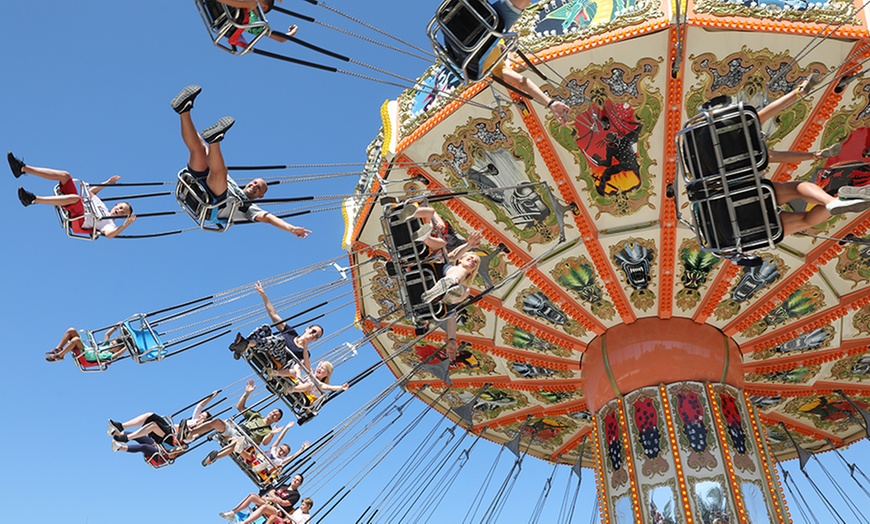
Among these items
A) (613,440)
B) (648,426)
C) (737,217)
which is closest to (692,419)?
(648,426)

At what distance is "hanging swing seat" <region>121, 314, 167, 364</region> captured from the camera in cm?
959

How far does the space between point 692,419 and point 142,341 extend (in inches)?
254

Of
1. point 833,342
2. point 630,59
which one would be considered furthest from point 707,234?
point 833,342

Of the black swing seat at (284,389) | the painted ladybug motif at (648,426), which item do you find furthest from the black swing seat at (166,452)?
the painted ladybug motif at (648,426)

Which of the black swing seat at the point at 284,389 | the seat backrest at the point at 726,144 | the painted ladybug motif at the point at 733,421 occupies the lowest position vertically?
the black swing seat at the point at 284,389

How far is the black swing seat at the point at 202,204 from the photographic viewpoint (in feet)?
25.6

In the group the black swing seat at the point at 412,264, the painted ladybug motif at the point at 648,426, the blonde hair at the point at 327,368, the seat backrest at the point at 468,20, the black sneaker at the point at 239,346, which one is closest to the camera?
the seat backrest at the point at 468,20

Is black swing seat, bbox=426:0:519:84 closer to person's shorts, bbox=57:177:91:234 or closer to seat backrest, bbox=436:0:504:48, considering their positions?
seat backrest, bbox=436:0:504:48

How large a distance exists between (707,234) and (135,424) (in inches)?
267

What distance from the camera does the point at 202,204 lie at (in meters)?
7.89

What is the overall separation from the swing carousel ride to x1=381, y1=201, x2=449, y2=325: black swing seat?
284 mm

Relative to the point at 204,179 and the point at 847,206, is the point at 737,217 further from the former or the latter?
the point at 204,179

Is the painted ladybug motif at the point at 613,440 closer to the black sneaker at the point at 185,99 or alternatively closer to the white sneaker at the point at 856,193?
the white sneaker at the point at 856,193

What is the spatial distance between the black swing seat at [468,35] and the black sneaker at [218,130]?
1.93 meters
